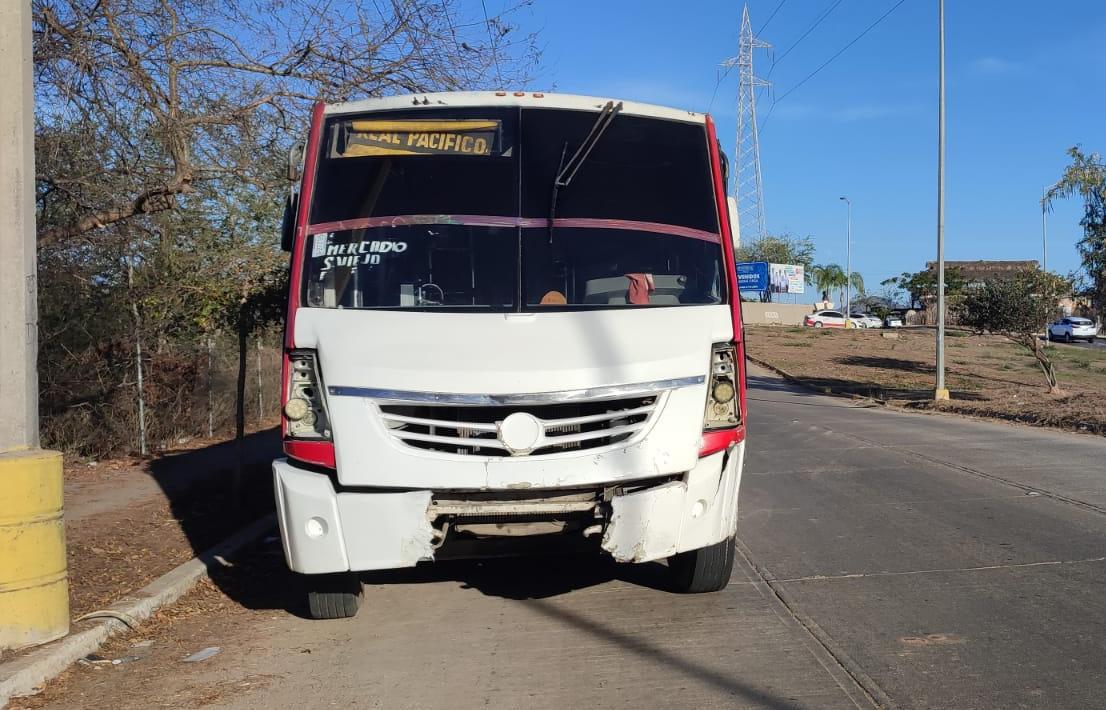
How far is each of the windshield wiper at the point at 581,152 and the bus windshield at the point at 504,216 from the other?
0.02 m

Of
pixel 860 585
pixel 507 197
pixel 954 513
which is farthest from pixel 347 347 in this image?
pixel 954 513

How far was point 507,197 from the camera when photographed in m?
5.72

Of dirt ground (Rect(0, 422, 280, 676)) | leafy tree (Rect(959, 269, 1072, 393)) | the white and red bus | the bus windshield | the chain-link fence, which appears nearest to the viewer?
the white and red bus

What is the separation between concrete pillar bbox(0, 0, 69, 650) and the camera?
17.0 feet

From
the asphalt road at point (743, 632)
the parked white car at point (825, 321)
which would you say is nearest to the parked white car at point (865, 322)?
the parked white car at point (825, 321)

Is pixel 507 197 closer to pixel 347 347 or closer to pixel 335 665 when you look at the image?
pixel 347 347

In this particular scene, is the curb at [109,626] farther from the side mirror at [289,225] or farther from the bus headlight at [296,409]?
the side mirror at [289,225]

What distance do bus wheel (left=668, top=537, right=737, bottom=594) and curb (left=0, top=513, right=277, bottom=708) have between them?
134 inches

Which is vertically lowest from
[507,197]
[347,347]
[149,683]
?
[149,683]

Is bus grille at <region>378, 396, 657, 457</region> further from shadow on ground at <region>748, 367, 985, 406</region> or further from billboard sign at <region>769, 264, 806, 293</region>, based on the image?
billboard sign at <region>769, 264, 806, 293</region>

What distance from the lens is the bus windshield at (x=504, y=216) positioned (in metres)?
5.54

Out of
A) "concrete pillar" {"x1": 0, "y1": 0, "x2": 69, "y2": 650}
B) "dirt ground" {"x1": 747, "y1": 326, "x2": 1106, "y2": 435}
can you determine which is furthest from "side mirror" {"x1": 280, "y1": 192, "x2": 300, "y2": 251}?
"dirt ground" {"x1": 747, "y1": 326, "x2": 1106, "y2": 435}

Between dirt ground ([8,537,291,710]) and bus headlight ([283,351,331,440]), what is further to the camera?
bus headlight ([283,351,331,440])

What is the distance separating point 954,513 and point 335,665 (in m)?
5.87
